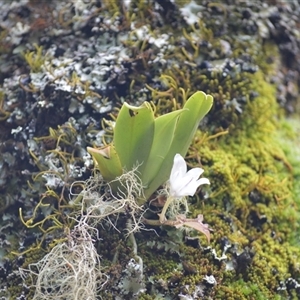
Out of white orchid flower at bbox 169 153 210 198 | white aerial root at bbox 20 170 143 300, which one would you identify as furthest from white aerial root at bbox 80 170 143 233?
white orchid flower at bbox 169 153 210 198

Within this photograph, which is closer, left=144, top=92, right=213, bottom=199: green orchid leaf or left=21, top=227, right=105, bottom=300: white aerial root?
left=21, top=227, right=105, bottom=300: white aerial root

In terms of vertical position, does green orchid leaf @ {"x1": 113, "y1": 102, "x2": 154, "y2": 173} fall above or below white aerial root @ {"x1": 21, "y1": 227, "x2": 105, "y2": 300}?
above

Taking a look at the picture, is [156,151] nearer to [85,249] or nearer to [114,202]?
→ [114,202]

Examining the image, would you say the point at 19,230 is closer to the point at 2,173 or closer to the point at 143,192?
the point at 2,173

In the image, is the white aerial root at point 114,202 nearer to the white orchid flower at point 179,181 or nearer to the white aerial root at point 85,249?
the white aerial root at point 85,249

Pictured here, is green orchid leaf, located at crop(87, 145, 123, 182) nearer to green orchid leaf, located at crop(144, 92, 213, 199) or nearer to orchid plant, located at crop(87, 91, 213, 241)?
orchid plant, located at crop(87, 91, 213, 241)


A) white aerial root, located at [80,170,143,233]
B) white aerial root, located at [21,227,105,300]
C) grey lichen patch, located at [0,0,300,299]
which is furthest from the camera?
grey lichen patch, located at [0,0,300,299]

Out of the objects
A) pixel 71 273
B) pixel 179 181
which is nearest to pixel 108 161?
pixel 179 181
